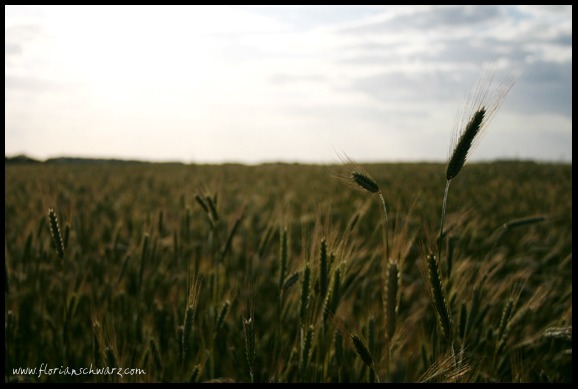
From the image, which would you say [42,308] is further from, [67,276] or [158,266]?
[67,276]

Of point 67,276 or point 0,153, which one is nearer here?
point 0,153

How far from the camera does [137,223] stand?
473 cm

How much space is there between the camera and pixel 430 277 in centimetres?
131

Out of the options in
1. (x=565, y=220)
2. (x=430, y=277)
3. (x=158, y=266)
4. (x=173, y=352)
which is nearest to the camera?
(x=430, y=277)

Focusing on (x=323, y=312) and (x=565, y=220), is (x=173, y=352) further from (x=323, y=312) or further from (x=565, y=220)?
(x=565, y=220)

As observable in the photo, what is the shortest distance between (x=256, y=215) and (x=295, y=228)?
0.48 meters

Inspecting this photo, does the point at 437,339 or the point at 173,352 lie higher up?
the point at 437,339

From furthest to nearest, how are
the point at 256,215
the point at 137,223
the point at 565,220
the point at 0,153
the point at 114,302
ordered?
the point at 565,220
the point at 256,215
the point at 137,223
the point at 114,302
the point at 0,153

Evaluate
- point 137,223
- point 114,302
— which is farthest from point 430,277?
point 137,223

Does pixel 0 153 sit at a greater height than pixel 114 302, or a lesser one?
greater
